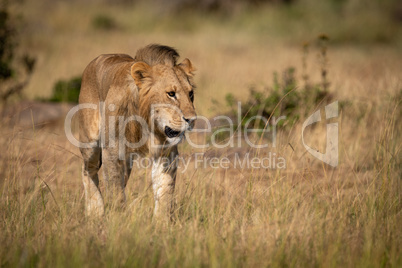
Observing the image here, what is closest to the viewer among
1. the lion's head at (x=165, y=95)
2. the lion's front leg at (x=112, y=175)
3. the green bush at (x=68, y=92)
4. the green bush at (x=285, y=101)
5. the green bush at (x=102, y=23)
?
the lion's head at (x=165, y=95)

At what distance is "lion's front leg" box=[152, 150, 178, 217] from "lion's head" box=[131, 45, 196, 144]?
215 millimetres

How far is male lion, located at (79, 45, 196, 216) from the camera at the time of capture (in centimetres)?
371

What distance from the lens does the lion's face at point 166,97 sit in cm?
364

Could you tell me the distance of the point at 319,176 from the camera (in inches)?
208

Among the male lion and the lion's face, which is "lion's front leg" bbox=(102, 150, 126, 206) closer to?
the male lion

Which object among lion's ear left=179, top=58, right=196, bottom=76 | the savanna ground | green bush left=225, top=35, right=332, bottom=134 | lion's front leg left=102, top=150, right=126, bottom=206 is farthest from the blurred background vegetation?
lion's front leg left=102, top=150, right=126, bottom=206

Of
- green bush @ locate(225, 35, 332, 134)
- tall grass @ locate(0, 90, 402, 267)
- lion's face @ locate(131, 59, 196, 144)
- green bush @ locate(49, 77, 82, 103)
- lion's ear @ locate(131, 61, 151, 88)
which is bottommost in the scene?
tall grass @ locate(0, 90, 402, 267)

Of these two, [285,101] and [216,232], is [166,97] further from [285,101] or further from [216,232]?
[285,101]

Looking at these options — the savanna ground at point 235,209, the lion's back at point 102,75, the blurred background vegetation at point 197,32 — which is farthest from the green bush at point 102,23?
the lion's back at point 102,75

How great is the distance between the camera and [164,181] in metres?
3.98

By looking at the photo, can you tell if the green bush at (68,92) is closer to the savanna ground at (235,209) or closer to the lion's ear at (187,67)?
the savanna ground at (235,209)

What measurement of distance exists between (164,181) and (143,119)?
0.50 metres

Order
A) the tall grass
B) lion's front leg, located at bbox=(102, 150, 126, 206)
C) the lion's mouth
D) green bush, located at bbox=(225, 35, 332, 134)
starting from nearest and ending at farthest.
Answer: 1. the tall grass
2. the lion's mouth
3. lion's front leg, located at bbox=(102, 150, 126, 206)
4. green bush, located at bbox=(225, 35, 332, 134)

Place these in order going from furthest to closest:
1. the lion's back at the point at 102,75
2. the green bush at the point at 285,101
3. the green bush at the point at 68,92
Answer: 1. the green bush at the point at 68,92
2. the green bush at the point at 285,101
3. the lion's back at the point at 102,75
